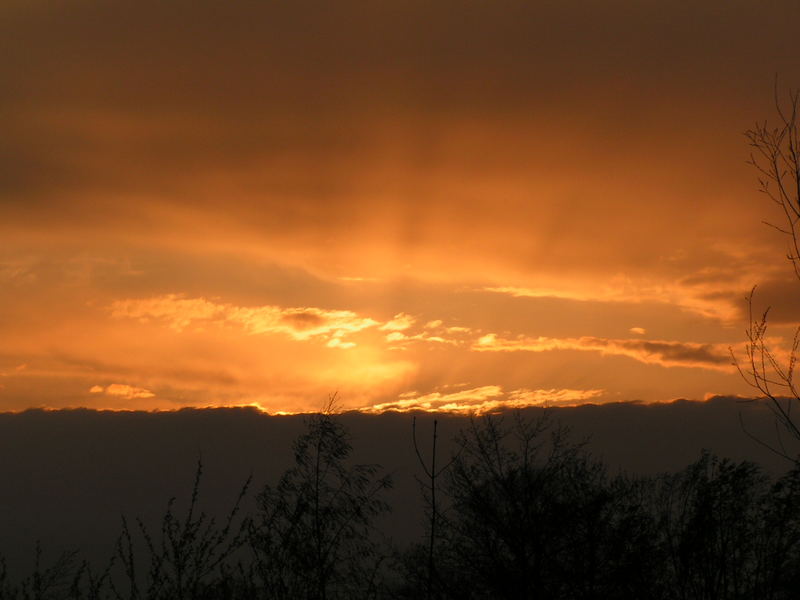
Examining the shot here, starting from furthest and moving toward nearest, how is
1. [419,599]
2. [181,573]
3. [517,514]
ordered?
[517,514] → [419,599] → [181,573]

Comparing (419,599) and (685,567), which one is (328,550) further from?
(685,567)

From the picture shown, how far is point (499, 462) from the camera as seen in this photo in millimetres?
30312

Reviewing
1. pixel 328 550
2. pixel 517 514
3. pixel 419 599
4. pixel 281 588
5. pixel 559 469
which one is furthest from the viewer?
pixel 559 469

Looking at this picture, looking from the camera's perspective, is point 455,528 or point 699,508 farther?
point 455,528

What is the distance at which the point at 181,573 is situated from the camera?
9445mm

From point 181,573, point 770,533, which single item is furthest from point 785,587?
point 181,573

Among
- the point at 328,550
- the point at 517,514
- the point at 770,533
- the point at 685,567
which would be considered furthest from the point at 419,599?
the point at 770,533

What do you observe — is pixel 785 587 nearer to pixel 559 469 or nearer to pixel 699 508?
pixel 699 508

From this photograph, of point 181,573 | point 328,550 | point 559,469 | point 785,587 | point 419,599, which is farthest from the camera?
point 559,469

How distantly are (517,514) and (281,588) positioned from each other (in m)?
17.5

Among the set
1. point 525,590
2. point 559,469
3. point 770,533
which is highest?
point 559,469

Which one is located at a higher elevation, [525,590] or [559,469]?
[559,469]

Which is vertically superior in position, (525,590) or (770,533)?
(770,533)

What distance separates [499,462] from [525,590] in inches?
212
